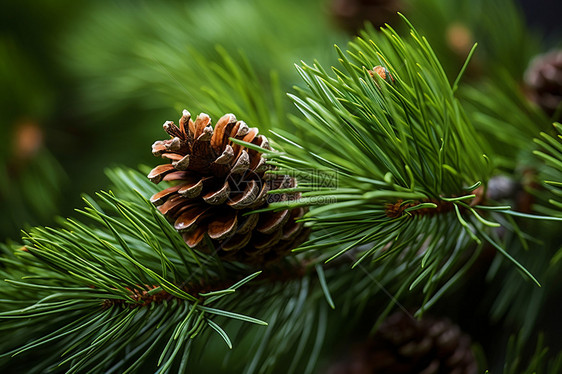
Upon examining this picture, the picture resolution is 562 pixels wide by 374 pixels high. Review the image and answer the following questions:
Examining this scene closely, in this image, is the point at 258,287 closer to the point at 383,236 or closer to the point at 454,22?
the point at 383,236

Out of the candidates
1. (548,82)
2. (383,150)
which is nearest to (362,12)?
(548,82)

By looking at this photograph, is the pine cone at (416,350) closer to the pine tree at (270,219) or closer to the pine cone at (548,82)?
the pine tree at (270,219)

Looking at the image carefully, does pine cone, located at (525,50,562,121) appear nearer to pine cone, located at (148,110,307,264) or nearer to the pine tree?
Answer: the pine tree

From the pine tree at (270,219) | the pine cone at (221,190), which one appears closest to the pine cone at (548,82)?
the pine tree at (270,219)

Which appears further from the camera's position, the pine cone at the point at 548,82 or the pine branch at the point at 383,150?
the pine cone at the point at 548,82

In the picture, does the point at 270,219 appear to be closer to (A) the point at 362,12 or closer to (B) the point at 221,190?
(B) the point at 221,190

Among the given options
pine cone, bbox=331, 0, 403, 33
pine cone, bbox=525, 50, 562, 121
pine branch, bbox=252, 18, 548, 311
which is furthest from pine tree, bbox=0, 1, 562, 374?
pine cone, bbox=331, 0, 403, 33

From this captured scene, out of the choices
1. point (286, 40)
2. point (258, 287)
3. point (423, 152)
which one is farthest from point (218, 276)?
point (286, 40)
